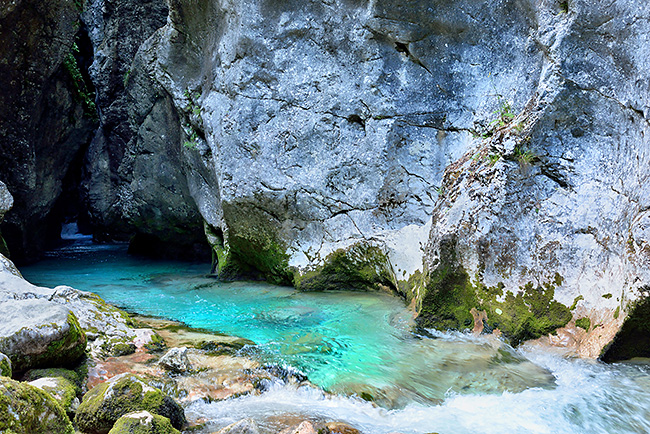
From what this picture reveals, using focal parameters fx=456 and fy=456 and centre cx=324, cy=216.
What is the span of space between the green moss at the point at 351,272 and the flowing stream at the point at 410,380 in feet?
3.04

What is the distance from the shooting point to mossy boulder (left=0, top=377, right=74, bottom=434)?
1.91 metres

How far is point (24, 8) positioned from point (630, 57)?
1095cm

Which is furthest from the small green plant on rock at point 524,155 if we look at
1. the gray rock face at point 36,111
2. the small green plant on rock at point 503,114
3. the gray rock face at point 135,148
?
the gray rock face at point 36,111

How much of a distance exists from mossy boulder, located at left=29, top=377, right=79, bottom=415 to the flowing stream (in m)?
0.79

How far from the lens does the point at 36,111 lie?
1130cm

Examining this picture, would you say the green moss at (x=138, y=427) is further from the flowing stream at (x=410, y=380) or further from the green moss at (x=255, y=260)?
the green moss at (x=255, y=260)

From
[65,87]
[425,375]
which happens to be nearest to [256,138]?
[425,375]

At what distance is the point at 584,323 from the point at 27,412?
4389mm

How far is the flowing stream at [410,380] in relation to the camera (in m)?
3.25

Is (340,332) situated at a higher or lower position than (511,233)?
lower

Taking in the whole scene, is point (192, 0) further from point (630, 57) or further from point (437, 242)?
point (630, 57)

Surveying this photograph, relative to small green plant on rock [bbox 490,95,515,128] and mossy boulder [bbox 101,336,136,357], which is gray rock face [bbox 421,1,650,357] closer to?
small green plant on rock [bbox 490,95,515,128]

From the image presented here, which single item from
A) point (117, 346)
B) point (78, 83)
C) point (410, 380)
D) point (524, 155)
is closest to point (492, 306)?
point (410, 380)

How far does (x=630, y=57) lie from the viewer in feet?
13.8
